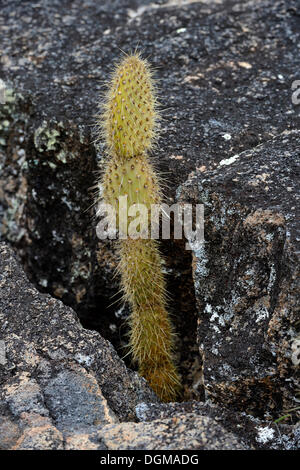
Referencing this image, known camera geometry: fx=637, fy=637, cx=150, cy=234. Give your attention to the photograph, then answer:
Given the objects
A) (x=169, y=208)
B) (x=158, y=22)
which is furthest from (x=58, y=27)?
(x=169, y=208)

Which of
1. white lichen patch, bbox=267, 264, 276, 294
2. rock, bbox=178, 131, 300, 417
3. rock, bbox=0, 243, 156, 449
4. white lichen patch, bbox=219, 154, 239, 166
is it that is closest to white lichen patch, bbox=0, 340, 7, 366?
rock, bbox=0, 243, 156, 449

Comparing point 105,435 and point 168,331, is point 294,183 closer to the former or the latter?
point 168,331

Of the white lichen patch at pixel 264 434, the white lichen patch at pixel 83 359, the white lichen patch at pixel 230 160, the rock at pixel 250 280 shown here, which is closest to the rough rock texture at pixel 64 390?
the white lichen patch at pixel 83 359

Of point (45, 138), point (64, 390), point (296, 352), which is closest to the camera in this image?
point (296, 352)

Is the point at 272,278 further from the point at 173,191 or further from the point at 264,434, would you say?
the point at 173,191

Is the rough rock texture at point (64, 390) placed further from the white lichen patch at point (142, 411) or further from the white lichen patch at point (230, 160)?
the white lichen patch at point (230, 160)

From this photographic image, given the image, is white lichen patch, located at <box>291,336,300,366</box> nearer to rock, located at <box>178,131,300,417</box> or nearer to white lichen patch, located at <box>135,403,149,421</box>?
rock, located at <box>178,131,300,417</box>

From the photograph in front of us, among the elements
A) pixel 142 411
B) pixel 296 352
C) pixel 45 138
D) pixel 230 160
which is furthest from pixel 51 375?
pixel 45 138
